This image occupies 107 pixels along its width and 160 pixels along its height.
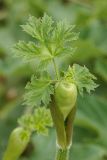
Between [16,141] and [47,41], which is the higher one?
[47,41]

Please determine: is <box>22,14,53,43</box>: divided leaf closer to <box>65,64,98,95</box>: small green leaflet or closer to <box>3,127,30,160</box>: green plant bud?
<box>65,64,98,95</box>: small green leaflet

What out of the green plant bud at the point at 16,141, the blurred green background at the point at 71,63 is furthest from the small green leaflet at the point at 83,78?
the blurred green background at the point at 71,63

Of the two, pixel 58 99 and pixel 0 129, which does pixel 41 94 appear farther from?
pixel 0 129

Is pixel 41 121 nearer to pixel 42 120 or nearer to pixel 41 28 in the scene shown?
pixel 42 120

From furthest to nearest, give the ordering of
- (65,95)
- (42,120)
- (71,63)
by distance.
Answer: (71,63) < (42,120) < (65,95)

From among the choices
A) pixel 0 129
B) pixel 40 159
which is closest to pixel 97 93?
pixel 0 129

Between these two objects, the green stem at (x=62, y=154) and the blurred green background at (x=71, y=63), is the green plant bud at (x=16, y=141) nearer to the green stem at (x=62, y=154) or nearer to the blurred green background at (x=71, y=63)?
the green stem at (x=62, y=154)

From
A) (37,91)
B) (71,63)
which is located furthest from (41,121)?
(71,63)
